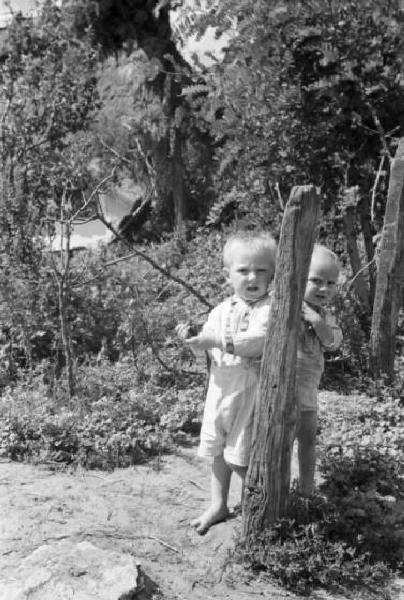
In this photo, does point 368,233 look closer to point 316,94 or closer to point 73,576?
point 316,94

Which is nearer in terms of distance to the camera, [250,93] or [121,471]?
[121,471]

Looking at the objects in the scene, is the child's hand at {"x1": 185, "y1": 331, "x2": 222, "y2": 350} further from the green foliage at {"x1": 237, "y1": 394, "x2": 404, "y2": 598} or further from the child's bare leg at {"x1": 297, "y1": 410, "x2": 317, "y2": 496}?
the green foliage at {"x1": 237, "y1": 394, "x2": 404, "y2": 598}

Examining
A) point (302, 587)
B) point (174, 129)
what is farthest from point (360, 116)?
point (174, 129)

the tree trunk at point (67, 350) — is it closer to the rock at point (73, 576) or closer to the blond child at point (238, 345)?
the blond child at point (238, 345)

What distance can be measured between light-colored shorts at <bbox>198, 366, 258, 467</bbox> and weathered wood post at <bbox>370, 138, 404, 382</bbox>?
234 centimetres

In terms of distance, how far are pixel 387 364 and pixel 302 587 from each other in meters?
2.63

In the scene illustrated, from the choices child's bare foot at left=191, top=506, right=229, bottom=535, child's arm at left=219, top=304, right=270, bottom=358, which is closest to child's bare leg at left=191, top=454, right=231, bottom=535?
child's bare foot at left=191, top=506, right=229, bottom=535

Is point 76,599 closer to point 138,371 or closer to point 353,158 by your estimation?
point 138,371

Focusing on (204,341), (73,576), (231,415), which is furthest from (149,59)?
(73,576)

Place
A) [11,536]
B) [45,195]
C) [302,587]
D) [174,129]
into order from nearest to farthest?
[302,587] → [11,536] → [45,195] → [174,129]

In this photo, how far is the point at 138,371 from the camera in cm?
536

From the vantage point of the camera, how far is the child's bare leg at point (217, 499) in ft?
10.4

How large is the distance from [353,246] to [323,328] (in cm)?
301

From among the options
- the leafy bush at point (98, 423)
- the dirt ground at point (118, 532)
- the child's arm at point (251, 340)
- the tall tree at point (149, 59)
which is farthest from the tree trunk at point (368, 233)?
the tall tree at point (149, 59)
